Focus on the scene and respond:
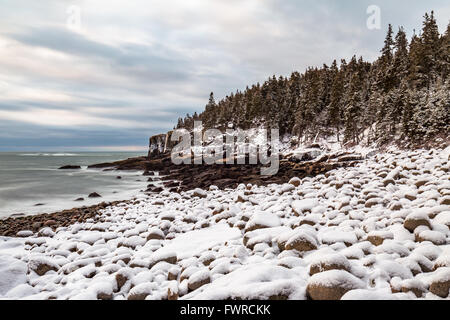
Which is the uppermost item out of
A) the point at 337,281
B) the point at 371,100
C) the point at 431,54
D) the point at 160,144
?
the point at 431,54

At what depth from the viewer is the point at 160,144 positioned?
80.2 metres

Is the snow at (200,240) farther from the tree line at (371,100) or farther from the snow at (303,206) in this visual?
the tree line at (371,100)

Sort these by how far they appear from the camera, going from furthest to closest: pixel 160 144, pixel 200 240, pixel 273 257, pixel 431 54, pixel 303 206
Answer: pixel 160 144 < pixel 431 54 < pixel 303 206 < pixel 200 240 < pixel 273 257

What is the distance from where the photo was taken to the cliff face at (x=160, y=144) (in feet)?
257

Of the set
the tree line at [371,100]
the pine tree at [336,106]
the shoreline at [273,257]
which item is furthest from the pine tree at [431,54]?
the shoreline at [273,257]

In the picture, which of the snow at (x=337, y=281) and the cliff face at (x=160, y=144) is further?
the cliff face at (x=160, y=144)

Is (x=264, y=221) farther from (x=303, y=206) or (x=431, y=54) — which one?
(x=431, y=54)

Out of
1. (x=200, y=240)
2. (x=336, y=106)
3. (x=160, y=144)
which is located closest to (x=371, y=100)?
(x=336, y=106)

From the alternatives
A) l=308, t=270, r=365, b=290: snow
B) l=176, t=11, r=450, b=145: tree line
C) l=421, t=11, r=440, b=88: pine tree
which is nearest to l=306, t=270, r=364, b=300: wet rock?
l=308, t=270, r=365, b=290: snow

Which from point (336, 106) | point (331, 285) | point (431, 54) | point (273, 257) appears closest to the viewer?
point (331, 285)

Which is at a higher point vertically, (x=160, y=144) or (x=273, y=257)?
(x=160, y=144)
